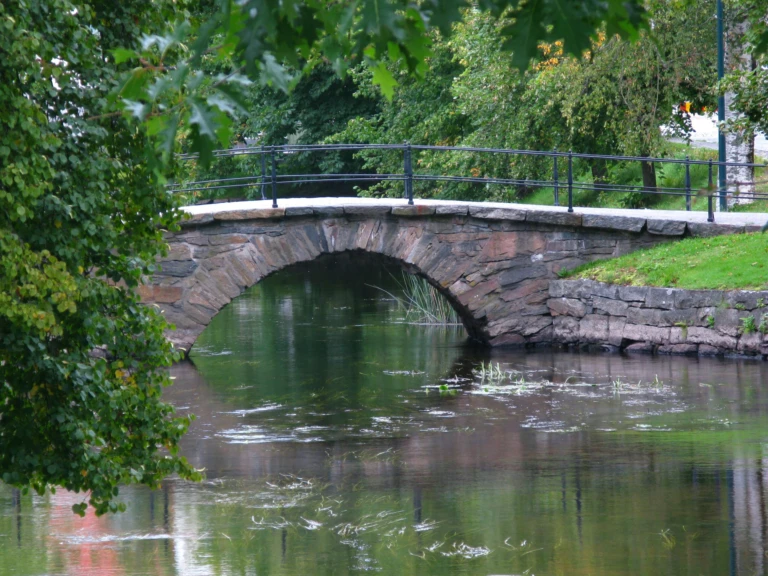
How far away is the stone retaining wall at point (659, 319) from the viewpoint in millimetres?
13805

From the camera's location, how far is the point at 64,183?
545 cm

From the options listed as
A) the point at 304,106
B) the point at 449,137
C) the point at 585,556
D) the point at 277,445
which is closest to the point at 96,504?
the point at 585,556

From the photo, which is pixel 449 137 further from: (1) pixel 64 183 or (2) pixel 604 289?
(1) pixel 64 183

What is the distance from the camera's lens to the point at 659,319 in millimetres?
14672

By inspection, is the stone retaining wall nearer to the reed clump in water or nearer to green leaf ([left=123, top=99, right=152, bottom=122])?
the reed clump in water

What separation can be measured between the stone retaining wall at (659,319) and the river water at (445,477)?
358 mm

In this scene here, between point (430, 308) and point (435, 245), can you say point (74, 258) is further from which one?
point (430, 308)

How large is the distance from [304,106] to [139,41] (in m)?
22.0

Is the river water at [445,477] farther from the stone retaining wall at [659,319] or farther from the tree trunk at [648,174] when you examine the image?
the tree trunk at [648,174]

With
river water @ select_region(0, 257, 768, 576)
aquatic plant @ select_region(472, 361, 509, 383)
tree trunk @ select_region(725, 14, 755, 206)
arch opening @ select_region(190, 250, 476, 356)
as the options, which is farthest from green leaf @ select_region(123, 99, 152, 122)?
tree trunk @ select_region(725, 14, 755, 206)

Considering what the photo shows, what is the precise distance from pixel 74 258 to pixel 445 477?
4.59 meters

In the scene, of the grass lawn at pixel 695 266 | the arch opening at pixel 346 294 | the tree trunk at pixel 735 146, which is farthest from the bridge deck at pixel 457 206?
the tree trunk at pixel 735 146

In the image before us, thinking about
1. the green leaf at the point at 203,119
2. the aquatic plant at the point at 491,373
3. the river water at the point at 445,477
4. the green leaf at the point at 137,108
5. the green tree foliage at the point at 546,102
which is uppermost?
the green tree foliage at the point at 546,102

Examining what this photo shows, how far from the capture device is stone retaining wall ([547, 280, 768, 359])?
543 inches
